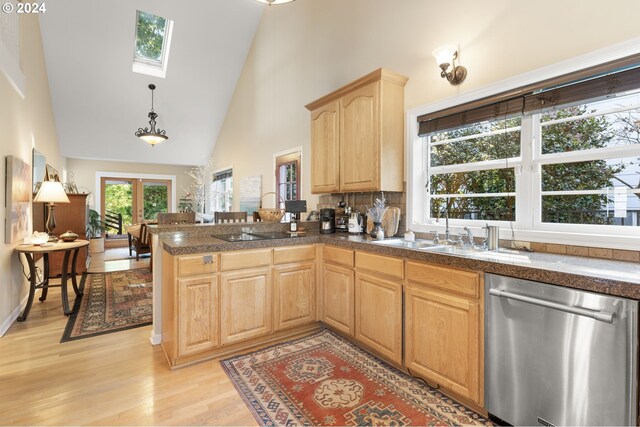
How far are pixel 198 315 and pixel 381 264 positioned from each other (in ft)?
4.65

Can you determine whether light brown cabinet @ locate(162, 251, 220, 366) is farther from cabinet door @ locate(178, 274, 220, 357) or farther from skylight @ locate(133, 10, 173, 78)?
skylight @ locate(133, 10, 173, 78)

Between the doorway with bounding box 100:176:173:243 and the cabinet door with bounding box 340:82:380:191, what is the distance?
7.73m

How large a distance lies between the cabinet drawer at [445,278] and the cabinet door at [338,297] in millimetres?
680

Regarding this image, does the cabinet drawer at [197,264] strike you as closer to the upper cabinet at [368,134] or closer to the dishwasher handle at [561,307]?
the upper cabinet at [368,134]

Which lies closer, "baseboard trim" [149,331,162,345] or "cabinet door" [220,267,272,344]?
"cabinet door" [220,267,272,344]

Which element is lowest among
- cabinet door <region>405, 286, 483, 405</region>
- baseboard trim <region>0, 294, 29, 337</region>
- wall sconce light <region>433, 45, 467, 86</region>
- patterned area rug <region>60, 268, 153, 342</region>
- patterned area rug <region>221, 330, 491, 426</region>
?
patterned area rug <region>221, 330, 491, 426</region>

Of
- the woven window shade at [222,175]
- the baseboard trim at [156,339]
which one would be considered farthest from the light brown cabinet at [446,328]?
the woven window shade at [222,175]

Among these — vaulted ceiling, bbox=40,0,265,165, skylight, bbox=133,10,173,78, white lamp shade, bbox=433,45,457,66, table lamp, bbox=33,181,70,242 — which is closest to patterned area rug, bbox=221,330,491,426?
white lamp shade, bbox=433,45,457,66

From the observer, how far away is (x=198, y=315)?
7.75 ft

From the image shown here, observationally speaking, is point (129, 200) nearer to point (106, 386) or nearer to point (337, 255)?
point (106, 386)

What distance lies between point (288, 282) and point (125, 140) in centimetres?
679

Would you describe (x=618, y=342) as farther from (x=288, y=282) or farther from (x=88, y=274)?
(x=88, y=274)

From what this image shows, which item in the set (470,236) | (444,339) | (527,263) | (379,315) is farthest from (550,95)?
(379,315)

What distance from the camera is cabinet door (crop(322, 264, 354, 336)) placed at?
2.70 metres
